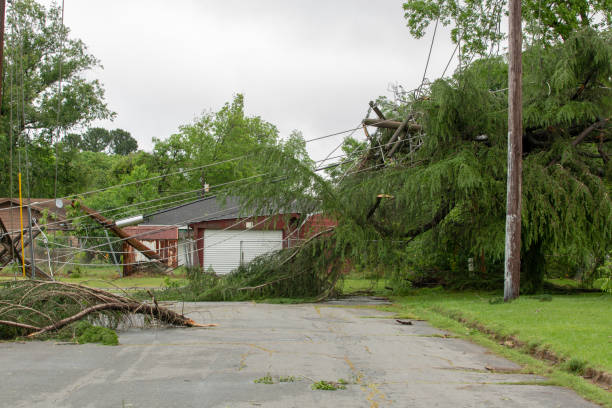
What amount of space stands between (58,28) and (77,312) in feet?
118

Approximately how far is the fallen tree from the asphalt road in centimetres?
51

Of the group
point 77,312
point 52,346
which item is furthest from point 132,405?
point 77,312

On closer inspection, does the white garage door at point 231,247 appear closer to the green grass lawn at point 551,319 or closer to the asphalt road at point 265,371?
the green grass lawn at point 551,319

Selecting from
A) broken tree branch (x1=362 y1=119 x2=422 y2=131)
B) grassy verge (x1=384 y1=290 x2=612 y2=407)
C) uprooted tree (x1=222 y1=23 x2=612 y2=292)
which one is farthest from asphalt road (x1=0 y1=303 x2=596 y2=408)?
broken tree branch (x1=362 y1=119 x2=422 y2=131)

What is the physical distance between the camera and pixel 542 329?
390 inches

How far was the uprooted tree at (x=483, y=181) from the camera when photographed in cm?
1596

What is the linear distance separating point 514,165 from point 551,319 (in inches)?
183

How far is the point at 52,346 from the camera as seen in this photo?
8.98 meters

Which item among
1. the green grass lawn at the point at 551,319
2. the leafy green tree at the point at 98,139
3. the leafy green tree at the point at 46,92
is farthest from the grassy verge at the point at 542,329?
the leafy green tree at the point at 98,139

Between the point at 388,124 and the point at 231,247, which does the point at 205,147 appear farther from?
the point at 388,124

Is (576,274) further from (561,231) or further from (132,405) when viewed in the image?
(132,405)

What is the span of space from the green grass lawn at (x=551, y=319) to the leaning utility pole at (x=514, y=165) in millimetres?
702

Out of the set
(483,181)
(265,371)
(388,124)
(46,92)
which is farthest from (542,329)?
(46,92)

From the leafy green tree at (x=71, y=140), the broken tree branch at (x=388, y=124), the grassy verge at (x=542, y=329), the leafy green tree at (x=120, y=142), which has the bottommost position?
the grassy verge at (x=542, y=329)
